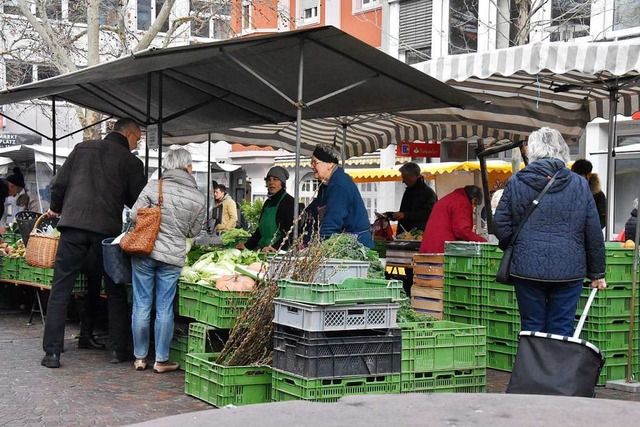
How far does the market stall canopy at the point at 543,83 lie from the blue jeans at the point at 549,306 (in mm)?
2157

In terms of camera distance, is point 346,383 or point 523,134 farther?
point 523,134

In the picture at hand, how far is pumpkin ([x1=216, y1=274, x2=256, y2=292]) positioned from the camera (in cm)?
726

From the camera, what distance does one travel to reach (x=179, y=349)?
328 inches

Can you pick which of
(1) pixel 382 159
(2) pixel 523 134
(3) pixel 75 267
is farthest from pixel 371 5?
(3) pixel 75 267

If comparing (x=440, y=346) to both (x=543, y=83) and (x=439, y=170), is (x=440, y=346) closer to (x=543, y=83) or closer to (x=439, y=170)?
(x=543, y=83)

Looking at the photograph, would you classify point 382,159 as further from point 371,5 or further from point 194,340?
point 194,340

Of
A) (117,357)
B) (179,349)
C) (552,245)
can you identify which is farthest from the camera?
(117,357)

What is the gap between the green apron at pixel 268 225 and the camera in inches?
413

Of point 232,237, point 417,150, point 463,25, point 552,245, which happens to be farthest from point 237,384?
point 463,25

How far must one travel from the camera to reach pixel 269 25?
124 ft

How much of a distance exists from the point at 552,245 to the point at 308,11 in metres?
29.4

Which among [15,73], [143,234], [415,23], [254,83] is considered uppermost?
[415,23]

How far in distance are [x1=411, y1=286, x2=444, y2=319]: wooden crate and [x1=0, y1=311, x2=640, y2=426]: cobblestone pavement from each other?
913mm

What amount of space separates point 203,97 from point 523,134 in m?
4.04
